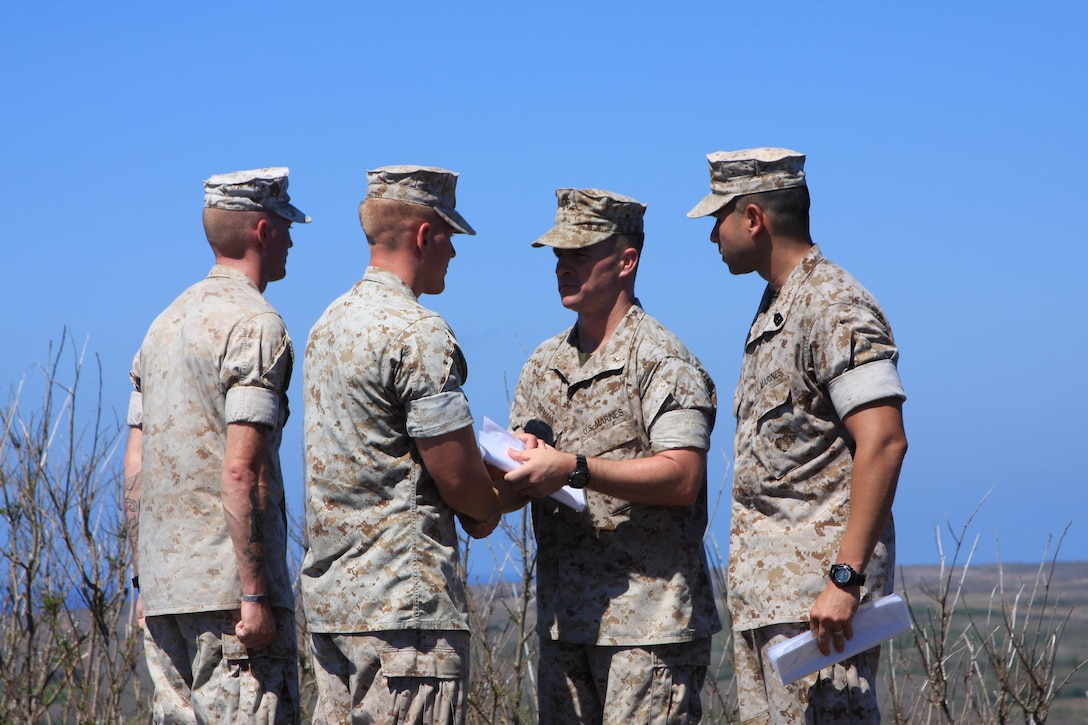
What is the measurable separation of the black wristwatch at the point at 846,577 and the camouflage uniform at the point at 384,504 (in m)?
1.11

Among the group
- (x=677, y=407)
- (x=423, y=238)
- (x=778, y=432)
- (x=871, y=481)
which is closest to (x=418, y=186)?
(x=423, y=238)

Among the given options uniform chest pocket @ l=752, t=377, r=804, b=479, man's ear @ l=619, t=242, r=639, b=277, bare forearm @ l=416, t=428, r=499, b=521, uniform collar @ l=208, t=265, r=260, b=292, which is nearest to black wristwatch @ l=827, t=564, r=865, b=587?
uniform chest pocket @ l=752, t=377, r=804, b=479

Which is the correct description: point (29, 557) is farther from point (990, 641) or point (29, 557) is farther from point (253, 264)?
point (990, 641)

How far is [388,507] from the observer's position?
3.54 metres

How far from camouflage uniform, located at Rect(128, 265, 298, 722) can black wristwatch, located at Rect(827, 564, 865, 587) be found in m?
1.77

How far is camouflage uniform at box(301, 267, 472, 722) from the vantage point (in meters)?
3.49

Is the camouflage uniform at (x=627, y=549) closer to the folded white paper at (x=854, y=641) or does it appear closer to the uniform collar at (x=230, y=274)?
the folded white paper at (x=854, y=641)

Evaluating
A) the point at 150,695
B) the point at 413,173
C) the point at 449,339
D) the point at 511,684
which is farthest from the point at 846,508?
the point at 150,695

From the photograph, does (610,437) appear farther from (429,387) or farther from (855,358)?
(855,358)

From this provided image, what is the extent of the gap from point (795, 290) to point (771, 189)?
13.9 inches

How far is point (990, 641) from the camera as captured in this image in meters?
5.48

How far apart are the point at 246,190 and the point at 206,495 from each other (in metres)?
1.06

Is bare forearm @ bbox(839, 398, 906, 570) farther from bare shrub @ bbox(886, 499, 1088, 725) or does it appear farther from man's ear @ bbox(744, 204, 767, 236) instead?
bare shrub @ bbox(886, 499, 1088, 725)

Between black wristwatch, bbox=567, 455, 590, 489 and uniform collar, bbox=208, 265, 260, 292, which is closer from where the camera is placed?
black wristwatch, bbox=567, 455, 590, 489
